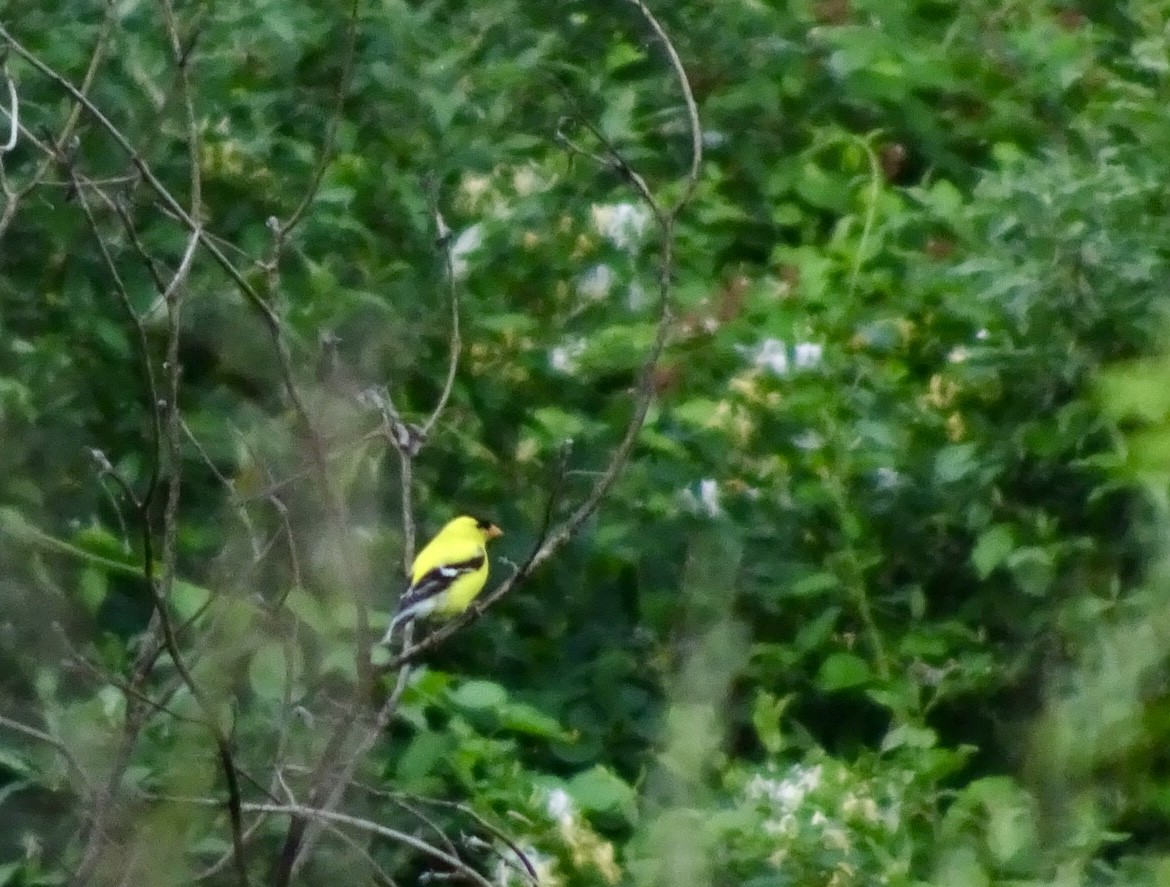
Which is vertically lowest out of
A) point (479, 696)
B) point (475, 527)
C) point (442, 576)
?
point (442, 576)

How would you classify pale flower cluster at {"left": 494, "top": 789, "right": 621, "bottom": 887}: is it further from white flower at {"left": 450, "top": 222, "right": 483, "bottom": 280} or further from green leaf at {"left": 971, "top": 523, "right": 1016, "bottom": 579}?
white flower at {"left": 450, "top": 222, "right": 483, "bottom": 280}

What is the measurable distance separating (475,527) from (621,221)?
0.52 metres

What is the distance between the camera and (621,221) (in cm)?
323

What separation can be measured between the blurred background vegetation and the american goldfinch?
0.07 metres

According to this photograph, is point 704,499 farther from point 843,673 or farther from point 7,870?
point 7,870

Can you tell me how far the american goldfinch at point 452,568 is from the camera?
3182mm

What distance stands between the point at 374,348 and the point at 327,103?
23.4 inches

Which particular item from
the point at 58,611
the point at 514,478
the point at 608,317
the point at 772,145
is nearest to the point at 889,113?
the point at 772,145

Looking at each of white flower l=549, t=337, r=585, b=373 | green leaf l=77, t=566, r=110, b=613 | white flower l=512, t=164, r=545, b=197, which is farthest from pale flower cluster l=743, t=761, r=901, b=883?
white flower l=512, t=164, r=545, b=197

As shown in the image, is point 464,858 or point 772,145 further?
point 772,145

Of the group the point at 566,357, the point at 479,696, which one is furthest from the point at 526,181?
the point at 479,696

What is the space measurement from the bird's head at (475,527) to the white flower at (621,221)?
0.48 metres

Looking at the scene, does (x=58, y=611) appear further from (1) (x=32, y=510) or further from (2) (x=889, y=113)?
(2) (x=889, y=113)

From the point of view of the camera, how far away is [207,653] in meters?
2.21
